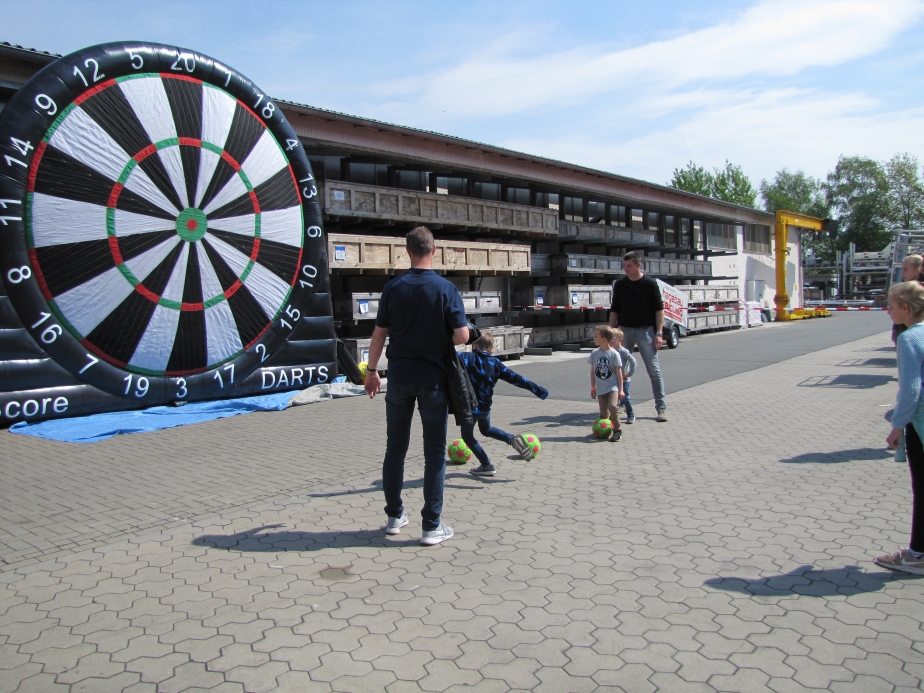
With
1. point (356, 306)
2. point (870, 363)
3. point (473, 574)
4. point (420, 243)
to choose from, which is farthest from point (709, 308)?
point (473, 574)

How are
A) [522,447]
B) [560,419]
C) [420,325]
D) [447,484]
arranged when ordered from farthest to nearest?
1. [560,419]
2. [522,447]
3. [447,484]
4. [420,325]

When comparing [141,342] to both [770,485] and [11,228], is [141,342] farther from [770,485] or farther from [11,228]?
[770,485]

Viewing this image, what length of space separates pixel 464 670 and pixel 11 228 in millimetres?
8101

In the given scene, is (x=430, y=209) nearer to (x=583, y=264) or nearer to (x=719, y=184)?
(x=583, y=264)

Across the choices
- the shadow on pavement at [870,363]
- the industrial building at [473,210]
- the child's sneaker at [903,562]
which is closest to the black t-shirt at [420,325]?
the child's sneaker at [903,562]

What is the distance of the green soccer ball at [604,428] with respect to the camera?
766 cm

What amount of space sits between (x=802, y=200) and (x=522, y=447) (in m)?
92.2

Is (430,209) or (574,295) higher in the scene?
(430,209)

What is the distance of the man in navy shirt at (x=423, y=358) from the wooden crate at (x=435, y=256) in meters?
8.98

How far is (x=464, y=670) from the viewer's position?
2.95m

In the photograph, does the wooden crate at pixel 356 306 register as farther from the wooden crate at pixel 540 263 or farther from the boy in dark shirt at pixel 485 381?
the wooden crate at pixel 540 263

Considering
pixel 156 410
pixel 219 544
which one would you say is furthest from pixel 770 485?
pixel 156 410

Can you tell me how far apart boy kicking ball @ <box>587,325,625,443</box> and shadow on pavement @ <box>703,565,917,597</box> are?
379 centimetres

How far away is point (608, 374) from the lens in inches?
301
